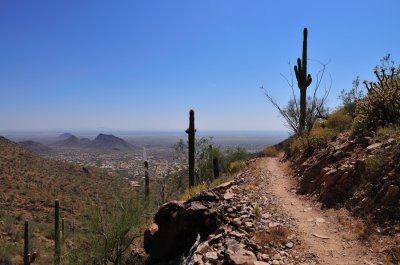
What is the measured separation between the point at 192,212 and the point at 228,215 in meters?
0.94

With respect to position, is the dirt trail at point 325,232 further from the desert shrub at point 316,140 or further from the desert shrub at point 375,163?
the desert shrub at point 316,140

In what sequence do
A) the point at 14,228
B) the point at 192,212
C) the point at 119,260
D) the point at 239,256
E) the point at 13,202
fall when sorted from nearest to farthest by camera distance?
the point at 239,256 → the point at 192,212 → the point at 119,260 → the point at 14,228 → the point at 13,202

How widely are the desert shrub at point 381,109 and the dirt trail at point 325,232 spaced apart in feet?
9.90

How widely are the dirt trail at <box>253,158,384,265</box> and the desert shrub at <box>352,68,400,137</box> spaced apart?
9.90ft

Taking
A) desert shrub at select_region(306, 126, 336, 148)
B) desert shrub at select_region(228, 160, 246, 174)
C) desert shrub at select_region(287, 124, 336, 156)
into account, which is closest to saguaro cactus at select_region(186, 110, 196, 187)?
desert shrub at select_region(228, 160, 246, 174)

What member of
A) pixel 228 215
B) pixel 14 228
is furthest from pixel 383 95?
pixel 14 228

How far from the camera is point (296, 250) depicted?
6480 millimetres

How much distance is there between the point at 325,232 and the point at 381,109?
17.0 ft

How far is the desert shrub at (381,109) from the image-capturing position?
10.1 m

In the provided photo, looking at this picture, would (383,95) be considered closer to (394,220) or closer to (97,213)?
(394,220)

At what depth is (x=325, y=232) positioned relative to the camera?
705 centimetres

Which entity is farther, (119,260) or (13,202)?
(13,202)

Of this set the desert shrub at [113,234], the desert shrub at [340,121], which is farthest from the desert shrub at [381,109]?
the desert shrub at [113,234]

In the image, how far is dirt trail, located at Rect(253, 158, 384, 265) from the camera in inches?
235
